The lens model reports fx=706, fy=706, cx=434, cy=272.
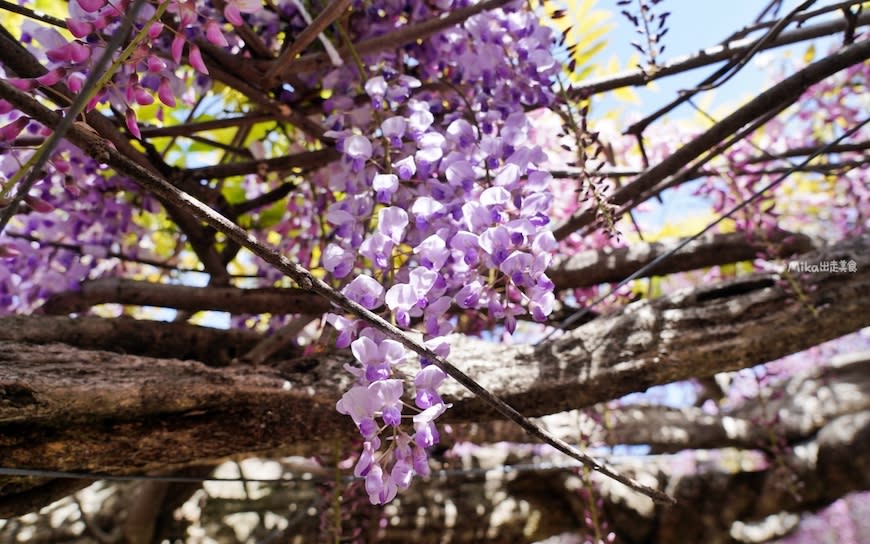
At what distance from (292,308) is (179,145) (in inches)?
28.0

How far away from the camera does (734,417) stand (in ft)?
6.98

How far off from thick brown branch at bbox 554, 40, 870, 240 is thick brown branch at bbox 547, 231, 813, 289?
0.29m

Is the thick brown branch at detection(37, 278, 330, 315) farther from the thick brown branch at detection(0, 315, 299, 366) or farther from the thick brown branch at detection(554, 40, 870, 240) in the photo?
the thick brown branch at detection(554, 40, 870, 240)

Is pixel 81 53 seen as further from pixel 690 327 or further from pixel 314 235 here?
pixel 690 327

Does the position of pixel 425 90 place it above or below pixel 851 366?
above

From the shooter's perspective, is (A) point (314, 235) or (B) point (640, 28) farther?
(A) point (314, 235)

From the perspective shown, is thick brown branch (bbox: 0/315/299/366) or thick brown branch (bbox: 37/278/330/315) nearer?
thick brown branch (bbox: 0/315/299/366)

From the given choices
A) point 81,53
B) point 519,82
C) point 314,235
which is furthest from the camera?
point 314,235

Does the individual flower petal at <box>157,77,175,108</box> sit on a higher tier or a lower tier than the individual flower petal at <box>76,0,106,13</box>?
lower

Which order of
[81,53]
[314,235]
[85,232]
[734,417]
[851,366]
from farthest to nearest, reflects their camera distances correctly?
1. [851,366]
2. [734,417]
3. [314,235]
4. [85,232]
5. [81,53]

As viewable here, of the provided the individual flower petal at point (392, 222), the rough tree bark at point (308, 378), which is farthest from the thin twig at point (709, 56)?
the individual flower petal at point (392, 222)

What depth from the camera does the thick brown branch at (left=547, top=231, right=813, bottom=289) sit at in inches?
54.3

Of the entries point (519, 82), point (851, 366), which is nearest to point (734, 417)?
point (851, 366)

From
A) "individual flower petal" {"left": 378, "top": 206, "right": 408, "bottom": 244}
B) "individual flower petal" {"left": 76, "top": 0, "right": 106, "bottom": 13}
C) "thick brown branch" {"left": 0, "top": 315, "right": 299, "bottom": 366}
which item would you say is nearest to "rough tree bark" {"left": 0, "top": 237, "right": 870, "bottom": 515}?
"thick brown branch" {"left": 0, "top": 315, "right": 299, "bottom": 366}
